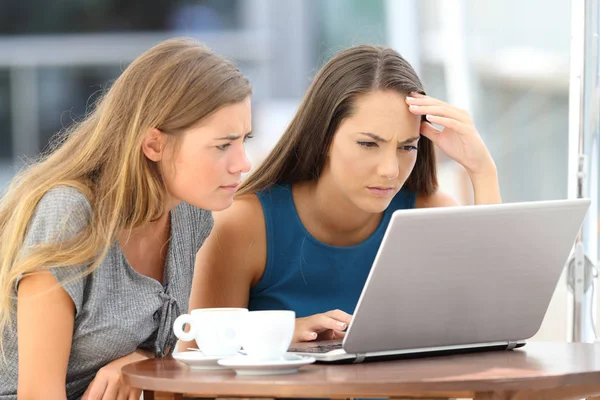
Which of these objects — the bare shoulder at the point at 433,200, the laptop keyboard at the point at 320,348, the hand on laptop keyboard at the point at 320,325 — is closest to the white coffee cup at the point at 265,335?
the laptop keyboard at the point at 320,348

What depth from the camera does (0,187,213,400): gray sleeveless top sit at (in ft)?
4.66

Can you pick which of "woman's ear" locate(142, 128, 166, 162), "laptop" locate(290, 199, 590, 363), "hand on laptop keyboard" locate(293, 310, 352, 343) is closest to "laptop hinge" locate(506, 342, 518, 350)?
"laptop" locate(290, 199, 590, 363)

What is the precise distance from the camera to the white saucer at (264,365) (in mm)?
1160

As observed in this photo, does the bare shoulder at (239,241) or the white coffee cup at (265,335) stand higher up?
the bare shoulder at (239,241)

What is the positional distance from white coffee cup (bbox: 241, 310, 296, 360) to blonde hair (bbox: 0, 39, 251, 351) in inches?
13.2

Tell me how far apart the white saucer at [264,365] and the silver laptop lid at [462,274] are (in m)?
0.11

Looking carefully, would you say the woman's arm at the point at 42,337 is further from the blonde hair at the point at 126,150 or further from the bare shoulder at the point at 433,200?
the bare shoulder at the point at 433,200

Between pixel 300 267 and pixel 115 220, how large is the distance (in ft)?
1.86

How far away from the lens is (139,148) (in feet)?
4.99

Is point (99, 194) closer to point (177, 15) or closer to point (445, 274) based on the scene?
point (445, 274)

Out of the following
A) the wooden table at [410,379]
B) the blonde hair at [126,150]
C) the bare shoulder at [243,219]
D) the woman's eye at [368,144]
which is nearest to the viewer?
the wooden table at [410,379]

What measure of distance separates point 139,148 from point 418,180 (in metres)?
0.74

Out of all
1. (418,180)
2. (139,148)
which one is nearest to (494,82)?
(418,180)

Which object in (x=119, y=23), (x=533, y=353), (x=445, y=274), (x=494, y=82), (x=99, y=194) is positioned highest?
(x=119, y=23)
